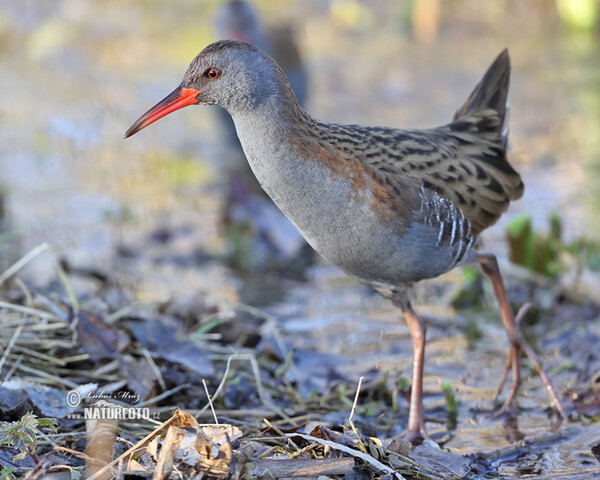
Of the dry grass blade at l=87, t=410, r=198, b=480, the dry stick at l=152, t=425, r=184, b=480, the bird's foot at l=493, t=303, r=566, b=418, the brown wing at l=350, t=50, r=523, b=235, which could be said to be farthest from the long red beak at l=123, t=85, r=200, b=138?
the bird's foot at l=493, t=303, r=566, b=418

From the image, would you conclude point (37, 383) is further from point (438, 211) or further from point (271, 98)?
point (438, 211)

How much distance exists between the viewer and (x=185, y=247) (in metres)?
6.17

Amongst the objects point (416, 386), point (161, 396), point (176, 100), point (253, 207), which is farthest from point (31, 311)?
point (253, 207)

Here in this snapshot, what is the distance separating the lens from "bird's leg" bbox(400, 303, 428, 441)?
360 centimetres

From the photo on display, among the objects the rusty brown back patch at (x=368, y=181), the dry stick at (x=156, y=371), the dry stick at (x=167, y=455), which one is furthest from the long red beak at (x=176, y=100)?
the dry stick at (x=167, y=455)

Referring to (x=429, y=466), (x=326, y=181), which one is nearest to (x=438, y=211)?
(x=326, y=181)

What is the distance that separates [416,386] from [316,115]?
17.5ft

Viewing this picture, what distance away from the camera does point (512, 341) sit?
404cm

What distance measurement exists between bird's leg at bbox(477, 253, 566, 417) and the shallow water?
10 cm

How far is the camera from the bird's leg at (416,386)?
11.8 ft

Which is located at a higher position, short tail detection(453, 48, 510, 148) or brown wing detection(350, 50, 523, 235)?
short tail detection(453, 48, 510, 148)

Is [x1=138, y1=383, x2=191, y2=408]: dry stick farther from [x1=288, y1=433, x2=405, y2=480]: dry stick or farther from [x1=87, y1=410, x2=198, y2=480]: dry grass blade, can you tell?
[x1=288, y1=433, x2=405, y2=480]: dry stick

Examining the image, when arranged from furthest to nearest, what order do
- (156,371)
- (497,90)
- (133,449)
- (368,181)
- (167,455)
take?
(497,90) → (156,371) → (368,181) → (133,449) → (167,455)

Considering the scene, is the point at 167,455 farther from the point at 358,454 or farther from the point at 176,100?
the point at 176,100
